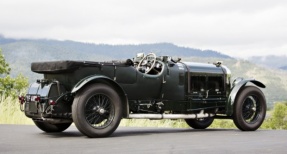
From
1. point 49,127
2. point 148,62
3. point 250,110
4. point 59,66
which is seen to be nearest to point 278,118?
point 250,110

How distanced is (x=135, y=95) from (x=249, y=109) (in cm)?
283

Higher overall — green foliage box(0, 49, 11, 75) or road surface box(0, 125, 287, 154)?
green foliage box(0, 49, 11, 75)

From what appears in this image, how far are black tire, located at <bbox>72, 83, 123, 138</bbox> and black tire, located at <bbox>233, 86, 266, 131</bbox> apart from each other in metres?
2.98

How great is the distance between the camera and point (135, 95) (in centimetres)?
926

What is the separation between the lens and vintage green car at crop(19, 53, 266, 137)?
8336 mm

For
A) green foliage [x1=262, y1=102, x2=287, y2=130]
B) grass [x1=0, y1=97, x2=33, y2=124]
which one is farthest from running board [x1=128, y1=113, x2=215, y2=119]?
green foliage [x1=262, y1=102, x2=287, y2=130]

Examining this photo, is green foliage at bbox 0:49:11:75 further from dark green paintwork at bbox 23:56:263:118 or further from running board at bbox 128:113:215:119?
running board at bbox 128:113:215:119

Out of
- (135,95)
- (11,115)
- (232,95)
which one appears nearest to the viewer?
(135,95)

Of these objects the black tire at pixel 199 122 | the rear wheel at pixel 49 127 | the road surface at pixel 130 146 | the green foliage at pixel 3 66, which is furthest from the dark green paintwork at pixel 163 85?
the green foliage at pixel 3 66

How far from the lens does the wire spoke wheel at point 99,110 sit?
27.4ft

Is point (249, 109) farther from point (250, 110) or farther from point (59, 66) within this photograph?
point (59, 66)

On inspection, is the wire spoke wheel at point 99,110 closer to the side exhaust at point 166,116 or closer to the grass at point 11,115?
the side exhaust at point 166,116

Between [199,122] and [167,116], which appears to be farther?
[199,122]

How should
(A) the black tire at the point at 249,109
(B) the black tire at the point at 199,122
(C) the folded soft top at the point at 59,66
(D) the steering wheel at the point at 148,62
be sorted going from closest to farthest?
(C) the folded soft top at the point at 59,66 → (D) the steering wheel at the point at 148,62 → (A) the black tire at the point at 249,109 → (B) the black tire at the point at 199,122
